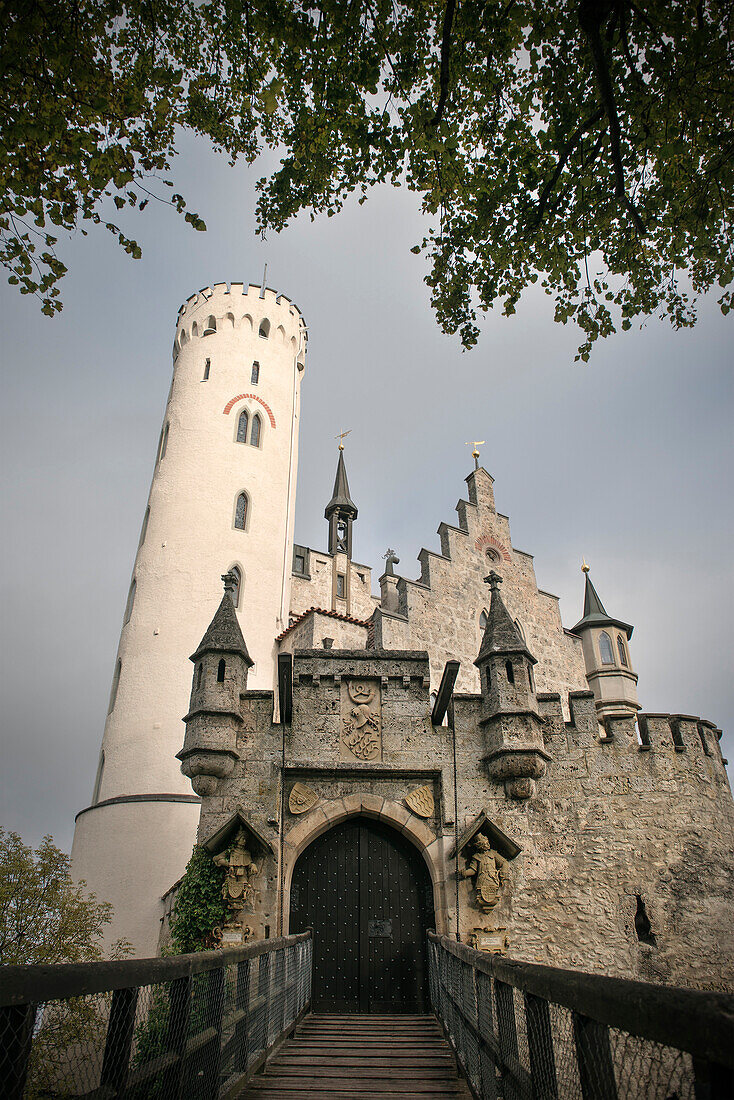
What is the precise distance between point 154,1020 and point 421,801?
273 inches

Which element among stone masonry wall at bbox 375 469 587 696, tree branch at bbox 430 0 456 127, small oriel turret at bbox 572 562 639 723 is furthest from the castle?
small oriel turret at bbox 572 562 639 723

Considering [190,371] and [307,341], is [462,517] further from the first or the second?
[190,371]

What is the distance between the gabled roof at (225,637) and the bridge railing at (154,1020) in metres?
5.15

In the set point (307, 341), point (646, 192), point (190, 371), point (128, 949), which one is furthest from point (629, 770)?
point (307, 341)

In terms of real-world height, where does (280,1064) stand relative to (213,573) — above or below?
below

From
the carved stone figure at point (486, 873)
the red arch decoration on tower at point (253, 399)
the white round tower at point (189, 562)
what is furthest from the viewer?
the red arch decoration on tower at point (253, 399)

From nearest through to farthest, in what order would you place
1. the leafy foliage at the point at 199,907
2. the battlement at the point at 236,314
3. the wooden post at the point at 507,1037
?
the wooden post at the point at 507,1037 → the leafy foliage at the point at 199,907 → the battlement at the point at 236,314

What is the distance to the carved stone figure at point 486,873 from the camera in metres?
9.77

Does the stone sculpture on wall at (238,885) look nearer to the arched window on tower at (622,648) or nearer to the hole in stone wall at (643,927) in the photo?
the hole in stone wall at (643,927)

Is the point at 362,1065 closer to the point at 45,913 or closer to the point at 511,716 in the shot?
the point at 511,716

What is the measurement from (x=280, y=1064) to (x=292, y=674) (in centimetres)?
536

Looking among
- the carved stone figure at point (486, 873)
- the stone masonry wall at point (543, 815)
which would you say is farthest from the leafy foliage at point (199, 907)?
the carved stone figure at point (486, 873)

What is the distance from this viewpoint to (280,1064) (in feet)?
19.9

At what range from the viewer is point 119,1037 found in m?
3.20
